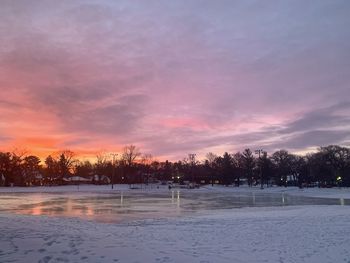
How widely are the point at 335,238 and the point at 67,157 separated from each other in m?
170

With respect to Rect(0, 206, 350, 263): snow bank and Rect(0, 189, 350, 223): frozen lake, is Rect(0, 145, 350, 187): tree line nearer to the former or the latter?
Rect(0, 189, 350, 223): frozen lake

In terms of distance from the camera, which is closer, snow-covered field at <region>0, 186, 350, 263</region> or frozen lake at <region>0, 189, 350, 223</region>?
snow-covered field at <region>0, 186, 350, 263</region>

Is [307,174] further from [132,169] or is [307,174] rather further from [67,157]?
[67,157]

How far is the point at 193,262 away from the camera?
11.6m

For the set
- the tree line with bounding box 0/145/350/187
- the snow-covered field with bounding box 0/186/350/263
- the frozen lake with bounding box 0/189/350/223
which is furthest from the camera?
the tree line with bounding box 0/145/350/187

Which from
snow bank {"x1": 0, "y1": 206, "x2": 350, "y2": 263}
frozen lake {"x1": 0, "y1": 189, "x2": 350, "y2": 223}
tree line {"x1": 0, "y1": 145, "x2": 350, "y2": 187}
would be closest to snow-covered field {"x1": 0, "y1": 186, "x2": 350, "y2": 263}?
snow bank {"x1": 0, "y1": 206, "x2": 350, "y2": 263}

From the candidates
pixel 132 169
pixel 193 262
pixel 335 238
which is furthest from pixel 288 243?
pixel 132 169

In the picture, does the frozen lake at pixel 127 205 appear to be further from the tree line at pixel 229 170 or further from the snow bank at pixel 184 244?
the tree line at pixel 229 170

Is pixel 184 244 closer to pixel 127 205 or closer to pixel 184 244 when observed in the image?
pixel 184 244

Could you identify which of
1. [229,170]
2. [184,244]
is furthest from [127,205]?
[229,170]

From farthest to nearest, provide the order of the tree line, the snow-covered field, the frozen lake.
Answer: the tree line < the frozen lake < the snow-covered field

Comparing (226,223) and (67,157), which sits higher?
(67,157)

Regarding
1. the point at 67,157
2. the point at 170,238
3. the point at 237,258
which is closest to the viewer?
the point at 237,258

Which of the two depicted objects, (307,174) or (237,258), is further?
(307,174)
